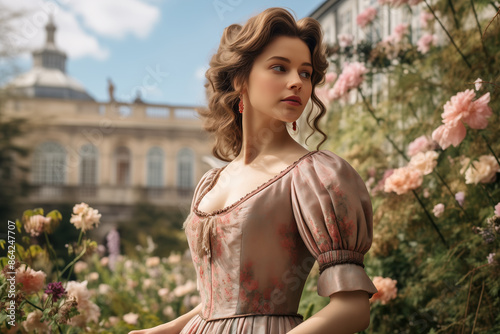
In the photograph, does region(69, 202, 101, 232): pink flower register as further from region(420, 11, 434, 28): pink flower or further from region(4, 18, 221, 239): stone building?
region(4, 18, 221, 239): stone building

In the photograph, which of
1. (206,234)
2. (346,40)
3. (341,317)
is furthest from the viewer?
(346,40)

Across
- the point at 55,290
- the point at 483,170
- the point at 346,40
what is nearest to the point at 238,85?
the point at 55,290

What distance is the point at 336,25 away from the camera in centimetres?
612

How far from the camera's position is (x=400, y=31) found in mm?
3281

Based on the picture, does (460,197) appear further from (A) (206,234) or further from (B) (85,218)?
(B) (85,218)

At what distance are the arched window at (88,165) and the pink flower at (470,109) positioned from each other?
2156 centimetres

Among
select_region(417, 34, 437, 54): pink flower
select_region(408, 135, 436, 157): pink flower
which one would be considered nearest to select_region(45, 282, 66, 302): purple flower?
select_region(408, 135, 436, 157): pink flower

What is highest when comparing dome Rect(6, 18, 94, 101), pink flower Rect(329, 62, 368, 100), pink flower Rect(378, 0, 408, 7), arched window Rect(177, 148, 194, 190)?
dome Rect(6, 18, 94, 101)

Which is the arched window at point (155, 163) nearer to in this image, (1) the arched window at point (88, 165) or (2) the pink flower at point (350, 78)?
(1) the arched window at point (88, 165)

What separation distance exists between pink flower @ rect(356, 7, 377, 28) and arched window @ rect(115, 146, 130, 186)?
20.2m

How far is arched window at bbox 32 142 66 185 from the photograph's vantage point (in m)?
21.7

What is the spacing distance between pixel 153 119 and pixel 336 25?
17725mm

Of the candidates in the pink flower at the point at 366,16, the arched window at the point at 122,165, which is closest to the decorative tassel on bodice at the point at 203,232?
the pink flower at the point at 366,16

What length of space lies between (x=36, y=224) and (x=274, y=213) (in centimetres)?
117
